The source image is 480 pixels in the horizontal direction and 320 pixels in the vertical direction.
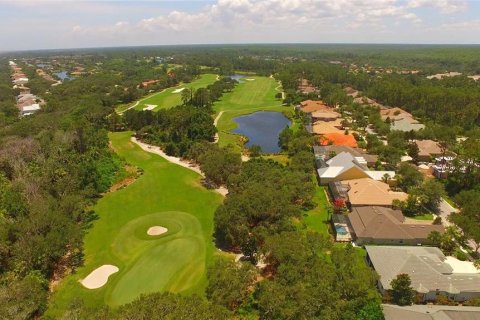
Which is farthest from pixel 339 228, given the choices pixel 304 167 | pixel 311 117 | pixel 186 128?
pixel 311 117

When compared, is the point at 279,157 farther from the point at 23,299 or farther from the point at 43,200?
the point at 23,299

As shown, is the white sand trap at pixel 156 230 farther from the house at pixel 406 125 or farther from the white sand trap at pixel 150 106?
the white sand trap at pixel 150 106

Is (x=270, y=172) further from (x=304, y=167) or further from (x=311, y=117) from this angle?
(x=311, y=117)

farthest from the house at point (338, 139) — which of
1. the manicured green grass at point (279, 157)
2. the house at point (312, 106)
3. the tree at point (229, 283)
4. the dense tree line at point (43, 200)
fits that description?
the tree at point (229, 283)

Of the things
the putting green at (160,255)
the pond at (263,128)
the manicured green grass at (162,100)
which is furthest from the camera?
the manicured green grass at (162,100)

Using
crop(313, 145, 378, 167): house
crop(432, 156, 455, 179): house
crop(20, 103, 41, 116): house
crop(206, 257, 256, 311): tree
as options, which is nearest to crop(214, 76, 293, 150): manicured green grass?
crop(313, 145, 378, 167): house

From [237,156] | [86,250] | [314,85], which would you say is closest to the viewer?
[86,250]
